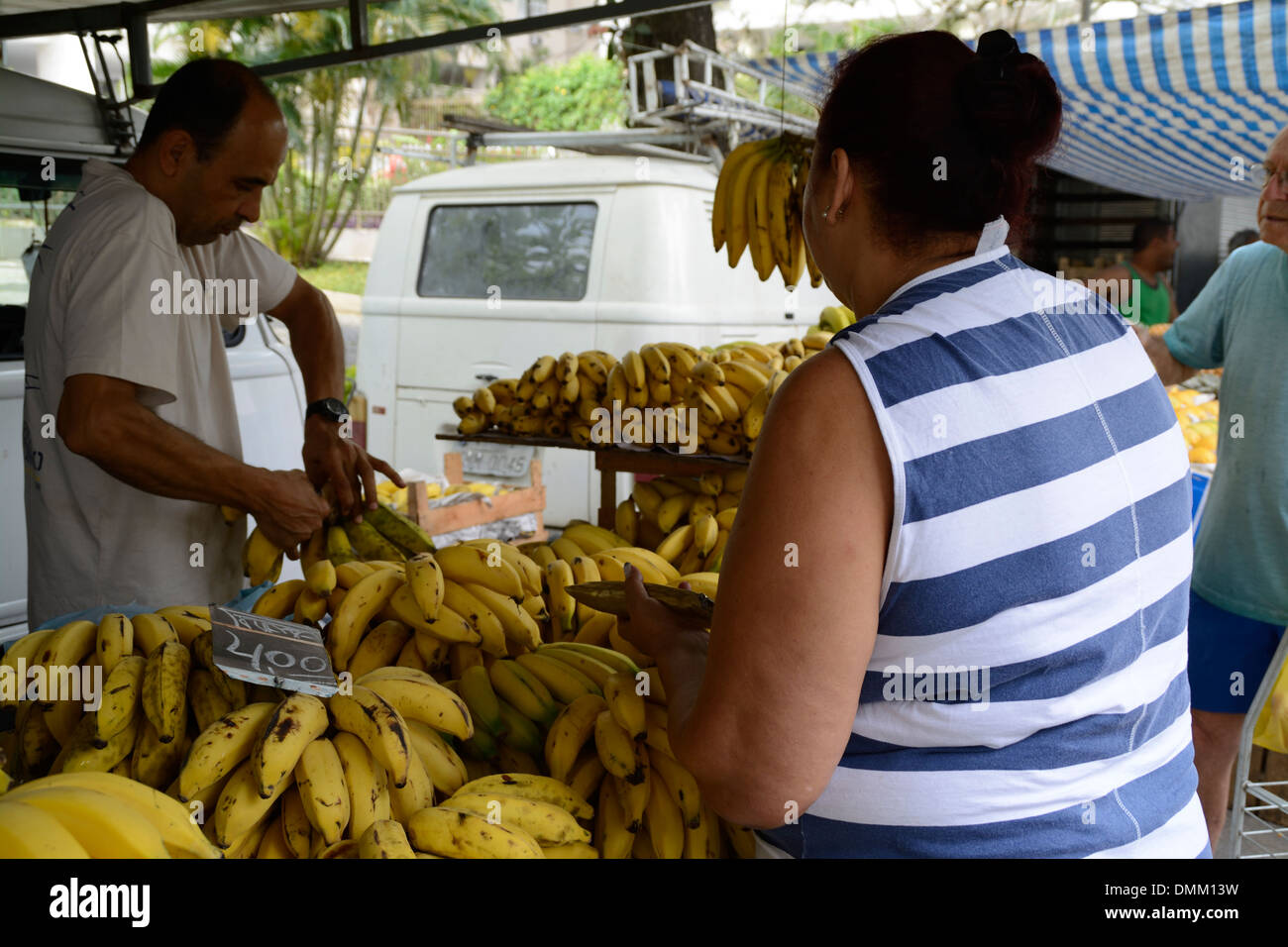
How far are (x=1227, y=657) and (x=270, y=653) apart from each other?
105 inches

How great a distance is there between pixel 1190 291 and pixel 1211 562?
34.5 feet

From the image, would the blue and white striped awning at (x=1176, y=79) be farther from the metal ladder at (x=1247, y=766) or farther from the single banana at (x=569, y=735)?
the single banana at (x=569, y=735)

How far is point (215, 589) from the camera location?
291cm

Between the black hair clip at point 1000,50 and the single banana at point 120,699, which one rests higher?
the black hair clip at point 1000,50

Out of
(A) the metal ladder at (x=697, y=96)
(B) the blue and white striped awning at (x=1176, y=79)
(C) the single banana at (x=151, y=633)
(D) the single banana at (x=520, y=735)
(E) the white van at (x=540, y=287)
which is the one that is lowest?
(D) the single banana at (x=520, y=735)

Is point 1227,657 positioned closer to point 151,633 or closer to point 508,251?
point 151,633

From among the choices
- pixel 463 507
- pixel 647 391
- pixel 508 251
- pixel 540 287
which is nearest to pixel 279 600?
pixel 647 391

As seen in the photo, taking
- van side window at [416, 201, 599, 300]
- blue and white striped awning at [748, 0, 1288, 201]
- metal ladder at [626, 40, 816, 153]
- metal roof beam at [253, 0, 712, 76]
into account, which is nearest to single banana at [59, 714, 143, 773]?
metal roof beam at [253, 0, 712, 76]

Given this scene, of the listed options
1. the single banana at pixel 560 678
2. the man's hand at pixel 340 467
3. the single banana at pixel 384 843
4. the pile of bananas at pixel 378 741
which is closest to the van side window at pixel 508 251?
the man's hand at pixel 340 467

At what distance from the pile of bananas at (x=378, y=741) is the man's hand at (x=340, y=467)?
508 millimetres

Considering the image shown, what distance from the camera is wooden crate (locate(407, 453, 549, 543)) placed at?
16.6ft

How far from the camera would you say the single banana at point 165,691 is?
142cm
